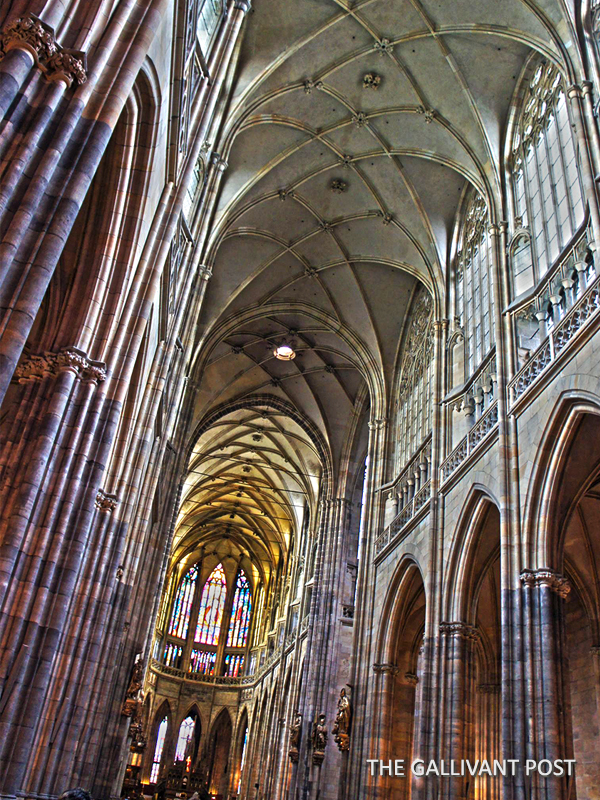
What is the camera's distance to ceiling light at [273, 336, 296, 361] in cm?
2734

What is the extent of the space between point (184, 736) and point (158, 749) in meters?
1.81

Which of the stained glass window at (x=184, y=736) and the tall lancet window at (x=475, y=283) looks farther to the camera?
the stained glass window at (x=184, y=736)

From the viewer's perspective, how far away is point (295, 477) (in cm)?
3562

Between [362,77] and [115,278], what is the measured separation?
37.1ft

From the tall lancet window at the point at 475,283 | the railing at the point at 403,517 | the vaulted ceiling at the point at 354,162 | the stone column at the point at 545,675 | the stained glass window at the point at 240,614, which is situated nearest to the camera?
the stone column at the point at 545,675

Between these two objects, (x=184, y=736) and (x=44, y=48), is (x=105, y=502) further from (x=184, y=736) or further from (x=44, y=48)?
(x=184, y=736)

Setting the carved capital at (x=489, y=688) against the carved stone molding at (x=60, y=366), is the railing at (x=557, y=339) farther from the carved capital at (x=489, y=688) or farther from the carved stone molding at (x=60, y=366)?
the carved capital at (x=489, y=688)

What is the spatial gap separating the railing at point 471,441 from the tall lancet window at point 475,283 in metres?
2.01

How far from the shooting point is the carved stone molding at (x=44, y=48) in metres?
5.86

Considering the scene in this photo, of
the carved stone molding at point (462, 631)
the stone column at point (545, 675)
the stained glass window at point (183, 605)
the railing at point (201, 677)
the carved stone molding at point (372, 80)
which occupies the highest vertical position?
the carved stone molding at point (372, 80)

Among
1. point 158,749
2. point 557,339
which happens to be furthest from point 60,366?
point 158,749

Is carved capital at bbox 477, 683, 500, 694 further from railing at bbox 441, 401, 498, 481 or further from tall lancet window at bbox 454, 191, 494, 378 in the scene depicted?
tall lancet window at bbox 454, 191, 494, 378

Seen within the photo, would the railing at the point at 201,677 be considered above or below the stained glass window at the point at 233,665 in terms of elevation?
below

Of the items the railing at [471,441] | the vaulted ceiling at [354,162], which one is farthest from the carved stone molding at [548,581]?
the vaulted ceiling at [354,162]
